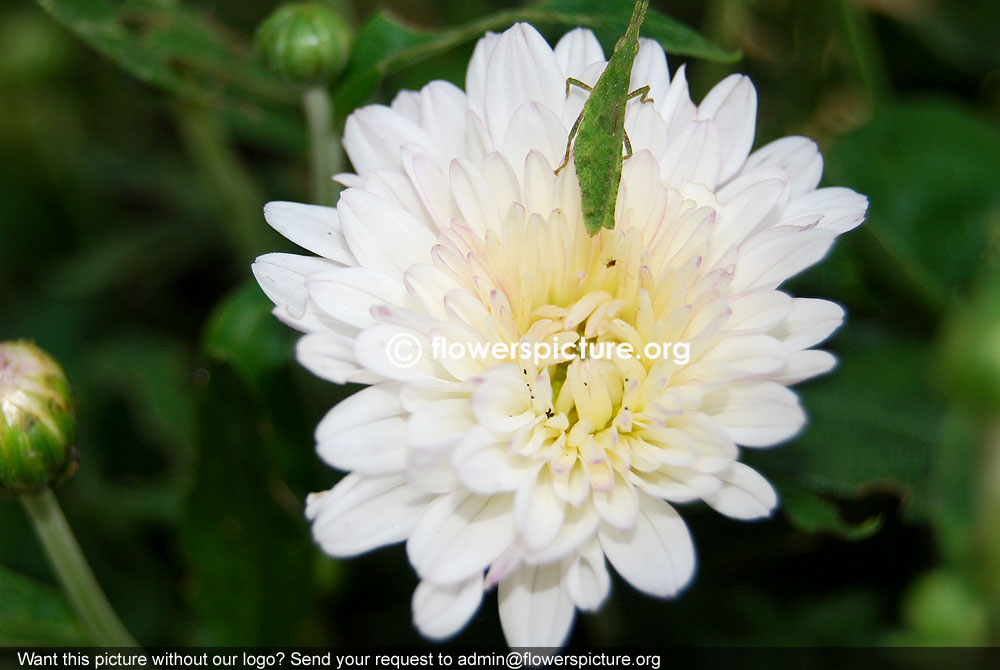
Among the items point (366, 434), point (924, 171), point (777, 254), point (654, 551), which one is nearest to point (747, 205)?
point (777, 254)

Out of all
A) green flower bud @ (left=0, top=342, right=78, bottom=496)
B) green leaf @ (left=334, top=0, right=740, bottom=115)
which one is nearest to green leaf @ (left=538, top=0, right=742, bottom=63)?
green leaf @ (left=334, top=0, right=740, bottom=115)

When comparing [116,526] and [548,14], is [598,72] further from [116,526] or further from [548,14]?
[116,526]

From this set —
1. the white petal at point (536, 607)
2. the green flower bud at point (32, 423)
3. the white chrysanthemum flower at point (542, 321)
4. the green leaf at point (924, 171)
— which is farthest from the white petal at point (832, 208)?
the green flower bud at point (32, 423)

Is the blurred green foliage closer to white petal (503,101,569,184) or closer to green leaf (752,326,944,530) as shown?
green leaf (752,326,944,530)

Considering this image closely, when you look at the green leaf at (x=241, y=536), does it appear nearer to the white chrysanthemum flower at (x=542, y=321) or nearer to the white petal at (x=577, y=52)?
the white chrysanthemum flower at (x=542, y=321)

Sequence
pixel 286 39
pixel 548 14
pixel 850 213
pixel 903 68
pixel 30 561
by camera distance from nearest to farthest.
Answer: pixel 850 213 → pixel 548 14 → pixel 286 39 → pixel 30 561 → pixel 903 68

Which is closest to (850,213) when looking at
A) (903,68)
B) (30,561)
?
(903,68)

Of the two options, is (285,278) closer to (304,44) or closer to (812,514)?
(304,44)

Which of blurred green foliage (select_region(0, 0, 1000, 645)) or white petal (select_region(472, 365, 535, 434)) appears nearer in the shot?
white petal (select_region(472, 365, 535, 434))
